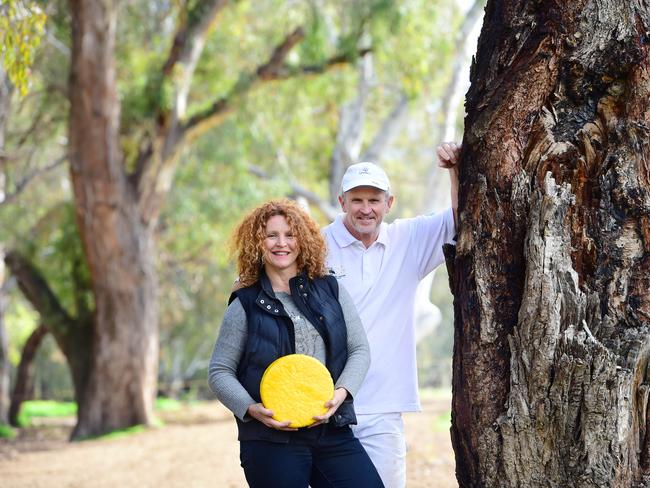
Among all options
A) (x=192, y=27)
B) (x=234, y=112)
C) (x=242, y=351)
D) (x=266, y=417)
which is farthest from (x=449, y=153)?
(x=234, y=112)

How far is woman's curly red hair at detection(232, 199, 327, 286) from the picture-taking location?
13.4 ft

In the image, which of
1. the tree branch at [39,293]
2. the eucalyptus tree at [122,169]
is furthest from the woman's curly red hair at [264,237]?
the tree branch at [39,293]

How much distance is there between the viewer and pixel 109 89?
1523cm

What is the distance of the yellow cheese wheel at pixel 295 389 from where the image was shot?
3.68 meters

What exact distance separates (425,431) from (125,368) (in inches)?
210

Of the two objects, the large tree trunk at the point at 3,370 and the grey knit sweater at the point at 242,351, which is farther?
the large tree trunk at the point at 3,370

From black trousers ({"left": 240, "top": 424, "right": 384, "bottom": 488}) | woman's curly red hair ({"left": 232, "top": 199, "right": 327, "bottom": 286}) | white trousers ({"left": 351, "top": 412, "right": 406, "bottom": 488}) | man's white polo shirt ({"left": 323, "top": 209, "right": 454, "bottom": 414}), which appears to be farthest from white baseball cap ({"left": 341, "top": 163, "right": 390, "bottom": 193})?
black trousers ({"left": 240, "top": 424, "right": 384, "bottom": 488})

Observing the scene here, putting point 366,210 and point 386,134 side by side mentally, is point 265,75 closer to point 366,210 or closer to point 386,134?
point 386,134

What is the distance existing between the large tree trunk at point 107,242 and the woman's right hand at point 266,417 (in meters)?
12.1

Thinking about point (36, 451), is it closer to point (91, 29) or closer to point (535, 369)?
point (91, 29)

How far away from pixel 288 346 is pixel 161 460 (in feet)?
28.0

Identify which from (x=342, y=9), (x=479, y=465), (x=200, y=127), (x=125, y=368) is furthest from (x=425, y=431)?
(x=479, y=465)

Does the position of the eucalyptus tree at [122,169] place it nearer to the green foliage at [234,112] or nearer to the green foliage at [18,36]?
the green foliage at [234,112]

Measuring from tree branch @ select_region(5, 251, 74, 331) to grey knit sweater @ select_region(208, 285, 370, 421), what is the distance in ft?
45.2
